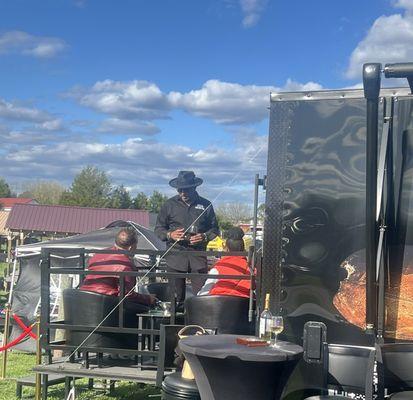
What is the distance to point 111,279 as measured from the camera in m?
5.76

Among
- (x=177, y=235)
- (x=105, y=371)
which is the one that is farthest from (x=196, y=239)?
(x=105, y=371)

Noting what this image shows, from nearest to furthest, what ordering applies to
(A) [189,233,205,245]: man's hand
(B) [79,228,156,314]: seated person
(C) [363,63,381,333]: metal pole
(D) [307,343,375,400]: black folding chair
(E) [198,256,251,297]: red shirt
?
(C) [363,63,381,333]: metal pole
(D) [307,343,375,400]: black folding chair
(E) [198,256,251,297]: red shirt
(B) [79,228,156,314]: seated person
(A) [189,233,205,245]: man's hand

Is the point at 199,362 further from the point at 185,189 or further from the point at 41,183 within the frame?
the point at 41,183

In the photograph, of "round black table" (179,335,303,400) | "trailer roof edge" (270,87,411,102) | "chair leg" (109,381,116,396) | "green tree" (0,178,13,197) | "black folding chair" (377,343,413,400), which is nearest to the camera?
"round black table" (179,335,303,400)

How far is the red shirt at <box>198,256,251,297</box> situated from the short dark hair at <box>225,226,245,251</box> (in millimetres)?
429

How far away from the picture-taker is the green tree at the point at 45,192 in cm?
7950

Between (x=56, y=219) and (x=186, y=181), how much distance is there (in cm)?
3423

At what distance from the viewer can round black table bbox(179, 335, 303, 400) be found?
3641 mm

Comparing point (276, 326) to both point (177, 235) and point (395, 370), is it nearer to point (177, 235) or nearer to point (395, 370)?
point (395, 370)

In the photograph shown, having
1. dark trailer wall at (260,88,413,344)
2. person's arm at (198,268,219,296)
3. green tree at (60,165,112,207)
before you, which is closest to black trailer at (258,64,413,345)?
dark trailer wall at (260,88,413,344)

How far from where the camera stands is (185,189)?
6.63 meters

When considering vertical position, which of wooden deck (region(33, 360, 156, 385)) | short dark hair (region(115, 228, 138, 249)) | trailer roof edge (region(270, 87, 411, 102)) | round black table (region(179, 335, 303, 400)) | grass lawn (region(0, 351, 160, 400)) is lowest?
grass lawn (region(0, 351, 160, 400))

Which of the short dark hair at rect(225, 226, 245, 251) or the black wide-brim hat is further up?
Answer: the black wide-brim hat

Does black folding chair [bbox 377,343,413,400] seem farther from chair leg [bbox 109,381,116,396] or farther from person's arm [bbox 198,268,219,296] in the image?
chair leg [bbox 109,381,116,396]
